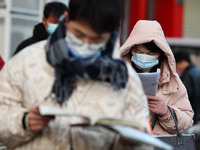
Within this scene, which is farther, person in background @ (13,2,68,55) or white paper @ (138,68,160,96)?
person in background @ (13,2,68,55)

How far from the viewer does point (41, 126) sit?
6.47ft

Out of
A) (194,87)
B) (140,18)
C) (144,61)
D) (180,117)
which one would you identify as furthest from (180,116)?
(140,18)

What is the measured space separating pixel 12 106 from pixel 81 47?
40cm

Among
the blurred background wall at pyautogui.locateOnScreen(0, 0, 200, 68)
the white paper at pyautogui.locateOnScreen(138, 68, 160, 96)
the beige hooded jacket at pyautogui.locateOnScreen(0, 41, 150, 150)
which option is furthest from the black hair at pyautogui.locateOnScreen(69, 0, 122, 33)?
the blurred background wall at pyautogui.locateOnScreen(0, 0, 200, 68)

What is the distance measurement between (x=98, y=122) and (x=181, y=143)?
1681 mm

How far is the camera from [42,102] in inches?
80.4

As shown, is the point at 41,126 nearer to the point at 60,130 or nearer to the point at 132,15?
the point at 60,130

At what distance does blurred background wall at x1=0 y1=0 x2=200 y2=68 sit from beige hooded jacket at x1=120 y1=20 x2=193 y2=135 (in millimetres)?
3564

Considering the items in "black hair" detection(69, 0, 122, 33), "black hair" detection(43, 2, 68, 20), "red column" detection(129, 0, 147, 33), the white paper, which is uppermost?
"black hair" detection(69, 0, 122, 33)

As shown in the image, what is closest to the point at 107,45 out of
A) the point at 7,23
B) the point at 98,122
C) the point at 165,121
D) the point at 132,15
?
the point at 98,122

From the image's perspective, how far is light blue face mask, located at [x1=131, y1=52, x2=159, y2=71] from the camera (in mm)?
3471

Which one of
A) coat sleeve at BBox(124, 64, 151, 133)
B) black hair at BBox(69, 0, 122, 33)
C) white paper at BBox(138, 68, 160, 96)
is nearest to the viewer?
black hair at BBox(69, 0, 122, 33)

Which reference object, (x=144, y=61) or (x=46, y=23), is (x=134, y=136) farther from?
(x=46, y=23)

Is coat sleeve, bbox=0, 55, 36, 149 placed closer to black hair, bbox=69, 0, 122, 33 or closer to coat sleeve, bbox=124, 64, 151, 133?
black hair, bbox=69, 0, 122, 33
